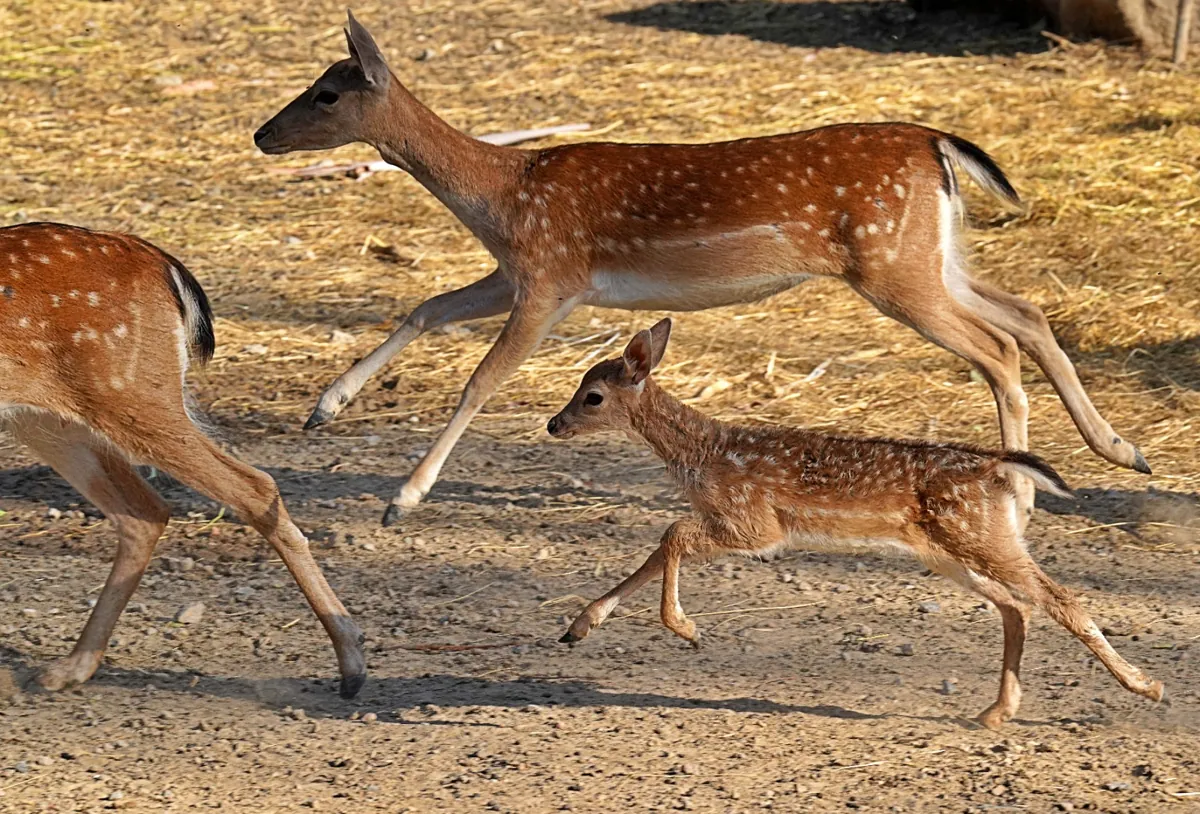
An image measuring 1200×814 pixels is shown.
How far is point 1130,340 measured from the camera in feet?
26.4

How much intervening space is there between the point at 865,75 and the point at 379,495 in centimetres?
663

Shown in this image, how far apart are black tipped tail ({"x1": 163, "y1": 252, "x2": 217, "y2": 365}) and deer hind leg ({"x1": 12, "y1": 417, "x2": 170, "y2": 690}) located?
1.30 ft

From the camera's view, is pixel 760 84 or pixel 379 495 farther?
pixel 760 84

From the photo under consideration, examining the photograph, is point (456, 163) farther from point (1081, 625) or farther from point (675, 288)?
point (1081, 625)

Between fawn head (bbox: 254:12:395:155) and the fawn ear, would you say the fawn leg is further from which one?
fawn head (bbox: 254:12:395:155)

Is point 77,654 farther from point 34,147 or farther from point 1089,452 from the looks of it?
point 34,147

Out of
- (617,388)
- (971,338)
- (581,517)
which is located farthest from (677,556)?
(971,338)

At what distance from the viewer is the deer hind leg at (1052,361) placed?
6578 mm

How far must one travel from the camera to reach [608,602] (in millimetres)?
4898

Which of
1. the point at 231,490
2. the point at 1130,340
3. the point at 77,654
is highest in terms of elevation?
the point at 231,490

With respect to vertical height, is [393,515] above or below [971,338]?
below

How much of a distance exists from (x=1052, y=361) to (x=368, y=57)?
9.51 ft

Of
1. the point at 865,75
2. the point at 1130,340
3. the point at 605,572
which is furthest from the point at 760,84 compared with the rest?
the point at 605,572

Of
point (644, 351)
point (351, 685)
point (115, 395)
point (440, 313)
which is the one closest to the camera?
point (115, 395)
